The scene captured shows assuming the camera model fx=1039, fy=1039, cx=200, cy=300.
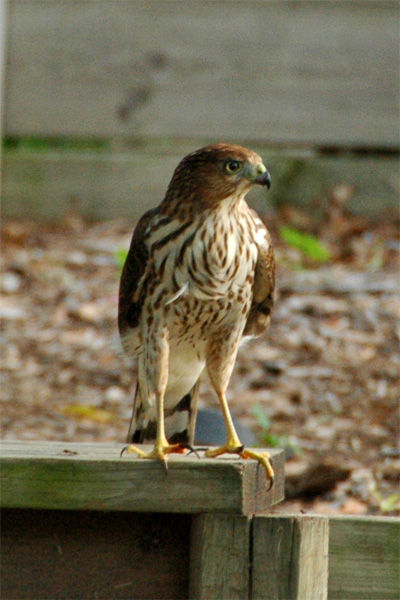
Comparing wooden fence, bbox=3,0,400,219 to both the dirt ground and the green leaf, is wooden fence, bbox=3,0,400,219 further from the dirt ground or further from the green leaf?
the green leaf

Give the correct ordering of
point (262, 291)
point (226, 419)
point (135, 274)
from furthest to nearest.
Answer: point (262, 291)
point (135, 274)
point (226, 419)

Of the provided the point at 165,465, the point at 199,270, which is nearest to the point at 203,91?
the point at 199,270

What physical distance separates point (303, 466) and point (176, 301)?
62.8 inches

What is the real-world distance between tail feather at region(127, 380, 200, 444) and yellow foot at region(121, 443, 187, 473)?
70 centimetres

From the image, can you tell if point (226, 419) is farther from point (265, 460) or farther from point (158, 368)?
point (265, 460)

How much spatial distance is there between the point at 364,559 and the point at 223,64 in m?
4.49

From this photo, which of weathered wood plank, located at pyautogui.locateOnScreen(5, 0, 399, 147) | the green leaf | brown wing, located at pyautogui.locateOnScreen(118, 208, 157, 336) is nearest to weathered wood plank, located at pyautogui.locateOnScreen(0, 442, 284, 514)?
brown wing, located at pyautogui.locateOnScreen(118, 208, 157, 336)

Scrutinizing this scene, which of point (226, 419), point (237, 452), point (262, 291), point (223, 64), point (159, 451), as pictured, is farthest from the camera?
point (223, 64)

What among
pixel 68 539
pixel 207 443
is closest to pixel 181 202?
pixel 207 443

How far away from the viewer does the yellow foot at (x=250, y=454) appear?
2.56m

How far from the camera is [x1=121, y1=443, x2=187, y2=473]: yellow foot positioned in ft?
7.74

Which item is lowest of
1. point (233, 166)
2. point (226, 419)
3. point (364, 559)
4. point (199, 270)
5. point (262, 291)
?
point (364, 559)

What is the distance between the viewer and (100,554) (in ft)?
7.69

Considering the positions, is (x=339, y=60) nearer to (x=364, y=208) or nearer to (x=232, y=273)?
(x=364, y=208)
